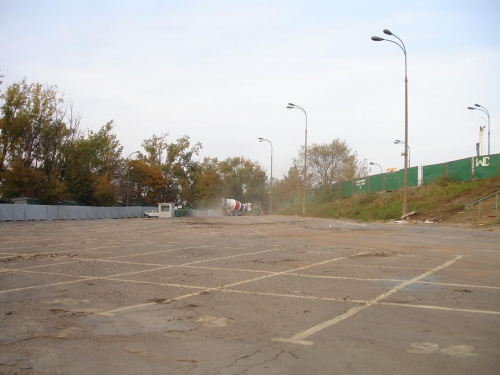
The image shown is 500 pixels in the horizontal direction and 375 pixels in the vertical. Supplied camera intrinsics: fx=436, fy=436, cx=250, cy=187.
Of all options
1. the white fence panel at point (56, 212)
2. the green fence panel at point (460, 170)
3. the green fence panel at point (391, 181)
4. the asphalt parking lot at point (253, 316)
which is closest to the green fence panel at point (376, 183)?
the green fence panel at point (391, 181)

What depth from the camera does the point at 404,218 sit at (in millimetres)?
28500

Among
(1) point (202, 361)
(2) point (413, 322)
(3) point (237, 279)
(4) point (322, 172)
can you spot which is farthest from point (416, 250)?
(4) point (322, 172)

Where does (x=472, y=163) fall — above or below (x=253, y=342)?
above

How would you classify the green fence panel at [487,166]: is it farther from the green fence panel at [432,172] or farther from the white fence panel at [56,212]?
the white fence panel at [56,212]

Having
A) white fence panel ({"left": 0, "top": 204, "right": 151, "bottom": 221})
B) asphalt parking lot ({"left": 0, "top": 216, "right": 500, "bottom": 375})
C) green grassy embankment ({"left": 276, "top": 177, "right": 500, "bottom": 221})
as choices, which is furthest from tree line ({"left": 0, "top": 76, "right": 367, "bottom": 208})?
asphalt parking lot ({"left": 0, "top": 216, "right": 500, "bottom": 375})

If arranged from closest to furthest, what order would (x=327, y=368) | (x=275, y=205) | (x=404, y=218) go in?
(x=327, y=368), (x=404, y=218), (x=275, y=205)

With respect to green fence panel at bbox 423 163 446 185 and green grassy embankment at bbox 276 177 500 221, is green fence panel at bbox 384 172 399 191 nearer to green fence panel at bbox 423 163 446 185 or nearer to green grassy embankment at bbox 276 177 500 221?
green grassy embankment at bbox 276 177 500 221

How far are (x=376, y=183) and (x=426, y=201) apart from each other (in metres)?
14.0

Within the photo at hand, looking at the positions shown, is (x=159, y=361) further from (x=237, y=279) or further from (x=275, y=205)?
(x=275, y=205)

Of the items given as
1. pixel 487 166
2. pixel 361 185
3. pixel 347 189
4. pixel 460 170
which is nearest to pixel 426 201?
pixel 460 170

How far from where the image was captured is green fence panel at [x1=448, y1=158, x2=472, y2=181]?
33438 mm

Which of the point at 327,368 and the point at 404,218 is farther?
the point at 404,218

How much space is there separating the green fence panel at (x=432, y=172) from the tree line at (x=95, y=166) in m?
23.4

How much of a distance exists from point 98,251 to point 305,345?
984cm
